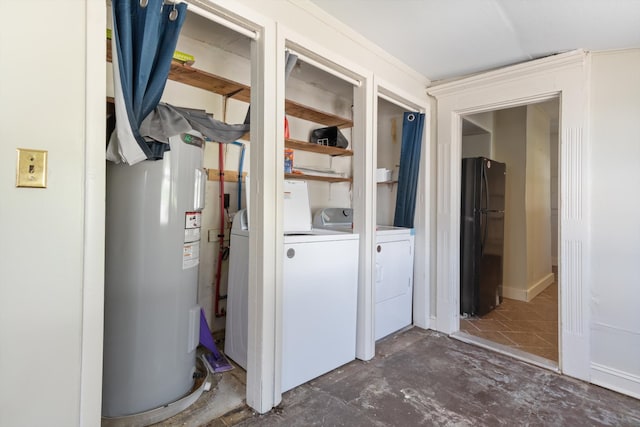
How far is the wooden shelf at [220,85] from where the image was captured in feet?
6.93

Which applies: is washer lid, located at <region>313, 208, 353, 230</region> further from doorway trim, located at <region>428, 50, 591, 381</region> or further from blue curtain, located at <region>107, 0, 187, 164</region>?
blue curtain, located at <region>107, 0, 187, 164</region>

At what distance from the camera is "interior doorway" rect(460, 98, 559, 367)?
3.37 m

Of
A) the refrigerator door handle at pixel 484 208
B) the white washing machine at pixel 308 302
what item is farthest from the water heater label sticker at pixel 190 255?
the refrigerator door handle at pixel 484 208

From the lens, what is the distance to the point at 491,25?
2.07 metres

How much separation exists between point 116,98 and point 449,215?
8.56 ft

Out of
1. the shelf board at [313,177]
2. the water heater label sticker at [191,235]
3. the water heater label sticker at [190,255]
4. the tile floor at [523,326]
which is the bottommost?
the tile floor at [523,326]

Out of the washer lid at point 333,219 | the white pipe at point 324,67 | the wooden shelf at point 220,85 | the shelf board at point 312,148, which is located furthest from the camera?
the washer lid at point 333,219

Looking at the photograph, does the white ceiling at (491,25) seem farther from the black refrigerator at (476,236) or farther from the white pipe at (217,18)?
the black refrigerator at (476,236)

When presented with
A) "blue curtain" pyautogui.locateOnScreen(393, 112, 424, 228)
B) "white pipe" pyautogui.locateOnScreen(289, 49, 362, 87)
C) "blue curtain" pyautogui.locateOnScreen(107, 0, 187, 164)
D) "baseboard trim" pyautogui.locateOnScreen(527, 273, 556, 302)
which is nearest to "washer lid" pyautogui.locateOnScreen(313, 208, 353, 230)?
"blue curtain" pyautogui.locateOnScreen(393, 112, 424, 228)

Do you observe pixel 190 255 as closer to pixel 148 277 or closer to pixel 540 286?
pixel 148 277

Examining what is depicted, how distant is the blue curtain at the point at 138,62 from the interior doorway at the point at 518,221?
304 cm

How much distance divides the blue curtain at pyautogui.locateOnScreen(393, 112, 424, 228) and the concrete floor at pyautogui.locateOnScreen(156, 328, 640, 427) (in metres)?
1.28

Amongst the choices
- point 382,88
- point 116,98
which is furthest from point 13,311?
point 382,88

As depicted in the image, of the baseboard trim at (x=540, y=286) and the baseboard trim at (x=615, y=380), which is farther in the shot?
the baseboard trim at (x=540, y=286)
